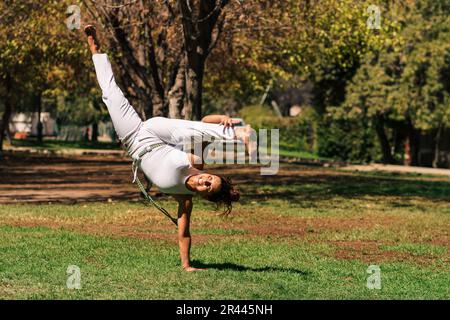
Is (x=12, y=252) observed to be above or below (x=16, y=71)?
below

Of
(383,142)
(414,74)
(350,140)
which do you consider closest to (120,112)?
(414,74)

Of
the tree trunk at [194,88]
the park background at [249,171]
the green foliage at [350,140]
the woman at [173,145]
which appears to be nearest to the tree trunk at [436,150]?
the park background at [249,171]

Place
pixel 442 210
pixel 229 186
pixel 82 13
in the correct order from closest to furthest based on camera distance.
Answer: pixel 229 186 → pixel 442 210 → pixel 82 13

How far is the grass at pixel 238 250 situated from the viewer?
9567 mm

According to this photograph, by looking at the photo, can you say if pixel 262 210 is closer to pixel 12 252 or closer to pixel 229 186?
pixel 12 252

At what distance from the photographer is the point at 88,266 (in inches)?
429

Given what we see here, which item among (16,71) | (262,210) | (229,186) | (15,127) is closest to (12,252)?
(229,186)

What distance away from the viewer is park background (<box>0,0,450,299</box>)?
1062cm

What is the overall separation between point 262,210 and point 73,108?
1915 inches

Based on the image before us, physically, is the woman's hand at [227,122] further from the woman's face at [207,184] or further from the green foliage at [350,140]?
the green foliage at [350,140]

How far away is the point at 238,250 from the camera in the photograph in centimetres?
1278

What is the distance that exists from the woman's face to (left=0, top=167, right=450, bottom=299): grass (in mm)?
1000

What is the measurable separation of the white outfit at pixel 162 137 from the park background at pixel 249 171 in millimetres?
1126

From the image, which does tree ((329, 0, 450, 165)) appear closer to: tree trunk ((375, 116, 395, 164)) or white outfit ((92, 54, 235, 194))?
tree trunk ((375, 116, 395, 164))
